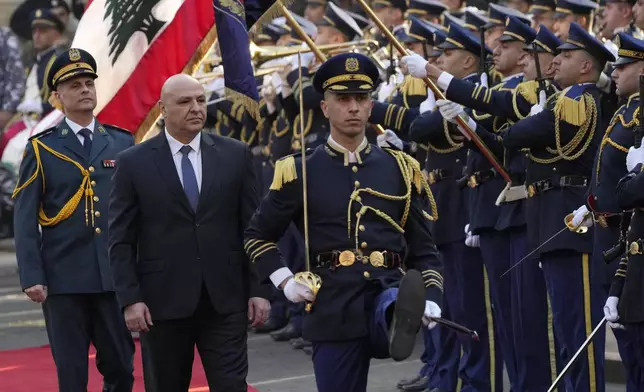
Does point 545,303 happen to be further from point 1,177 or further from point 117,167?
point 1,177

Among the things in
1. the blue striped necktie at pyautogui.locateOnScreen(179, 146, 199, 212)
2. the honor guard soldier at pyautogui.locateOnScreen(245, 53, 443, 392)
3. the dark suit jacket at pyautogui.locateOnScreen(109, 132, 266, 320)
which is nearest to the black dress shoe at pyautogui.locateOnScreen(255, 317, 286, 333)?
the dark suit jacket at pyautogui.locateOnScreen(109, 132, 266, 320)

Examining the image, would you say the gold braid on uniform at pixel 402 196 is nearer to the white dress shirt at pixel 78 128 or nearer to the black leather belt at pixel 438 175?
the white dress shirt at pixel 78 128

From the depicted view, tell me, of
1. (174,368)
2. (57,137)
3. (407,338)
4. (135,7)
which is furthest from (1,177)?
(407,338)

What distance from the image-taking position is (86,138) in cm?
865

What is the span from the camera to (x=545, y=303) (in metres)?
9.23

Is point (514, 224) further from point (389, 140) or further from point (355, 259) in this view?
point (355, 259)

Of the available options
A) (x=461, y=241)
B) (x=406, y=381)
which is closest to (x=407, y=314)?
(x=461, y=241)

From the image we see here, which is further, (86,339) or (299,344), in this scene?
(299,344)

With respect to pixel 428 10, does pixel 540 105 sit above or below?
below

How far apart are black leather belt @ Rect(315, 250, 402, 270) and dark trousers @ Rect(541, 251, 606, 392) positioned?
189cm

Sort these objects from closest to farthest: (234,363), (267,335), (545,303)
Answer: (234,363) < (545,303) < (267,335)

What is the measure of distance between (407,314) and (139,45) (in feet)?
13.9

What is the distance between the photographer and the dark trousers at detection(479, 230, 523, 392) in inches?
375

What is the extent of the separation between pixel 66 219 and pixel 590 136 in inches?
115
